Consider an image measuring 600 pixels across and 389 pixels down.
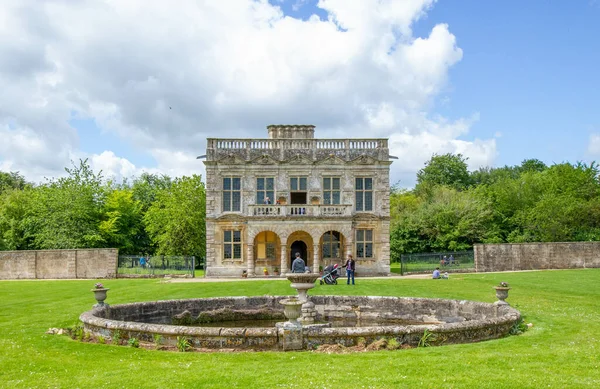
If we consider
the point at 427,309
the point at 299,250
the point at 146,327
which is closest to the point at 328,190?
the point at 299,250

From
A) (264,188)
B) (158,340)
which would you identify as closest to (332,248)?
(264,188)

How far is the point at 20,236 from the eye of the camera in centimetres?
5322

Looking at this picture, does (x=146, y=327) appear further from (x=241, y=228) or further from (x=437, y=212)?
(x=437, y=212)

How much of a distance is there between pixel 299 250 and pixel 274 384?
103ft

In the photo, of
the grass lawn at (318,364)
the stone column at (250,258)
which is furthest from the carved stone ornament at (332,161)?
the grass lawn at (318,364)

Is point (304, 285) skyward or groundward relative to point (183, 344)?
skyward

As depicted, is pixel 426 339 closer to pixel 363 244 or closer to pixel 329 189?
pixel 363 244

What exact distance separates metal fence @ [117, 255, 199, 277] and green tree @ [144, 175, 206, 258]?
7590mm

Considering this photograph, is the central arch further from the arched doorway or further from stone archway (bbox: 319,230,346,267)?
stone archway (bbox: 319,230,346,267)

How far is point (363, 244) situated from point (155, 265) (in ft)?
49.6

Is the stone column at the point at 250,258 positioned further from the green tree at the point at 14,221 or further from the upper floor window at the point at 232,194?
the green tree at the point at 14,221

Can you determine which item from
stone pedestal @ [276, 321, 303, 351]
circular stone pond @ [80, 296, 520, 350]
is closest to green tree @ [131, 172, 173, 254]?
circular stone pond @ [80, 296, 520, 350]

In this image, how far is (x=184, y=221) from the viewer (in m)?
47.9

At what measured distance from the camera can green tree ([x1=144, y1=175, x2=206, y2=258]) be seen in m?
48.2
